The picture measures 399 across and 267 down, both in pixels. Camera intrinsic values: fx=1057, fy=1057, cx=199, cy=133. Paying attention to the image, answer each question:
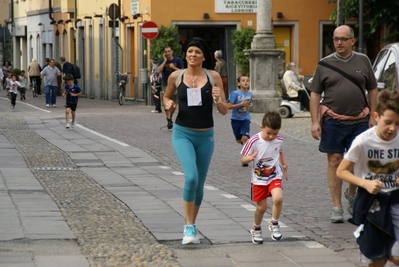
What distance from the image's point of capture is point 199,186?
859cm

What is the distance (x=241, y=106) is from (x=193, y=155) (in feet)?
20.2

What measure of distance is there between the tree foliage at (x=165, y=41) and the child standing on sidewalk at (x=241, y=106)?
63.9ft

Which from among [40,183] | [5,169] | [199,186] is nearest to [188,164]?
[199,186]

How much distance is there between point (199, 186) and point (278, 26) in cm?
2879

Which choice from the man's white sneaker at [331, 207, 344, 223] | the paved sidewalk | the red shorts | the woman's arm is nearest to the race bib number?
the woman's arm

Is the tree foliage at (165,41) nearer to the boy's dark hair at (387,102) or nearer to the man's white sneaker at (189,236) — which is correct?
the man's white sneaker at (189,236)

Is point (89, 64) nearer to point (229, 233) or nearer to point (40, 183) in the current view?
point (40, 183)

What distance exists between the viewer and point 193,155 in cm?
840

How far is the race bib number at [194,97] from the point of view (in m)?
8.41

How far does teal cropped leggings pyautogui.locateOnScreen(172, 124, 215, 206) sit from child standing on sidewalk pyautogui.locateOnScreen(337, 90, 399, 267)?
2.41 m

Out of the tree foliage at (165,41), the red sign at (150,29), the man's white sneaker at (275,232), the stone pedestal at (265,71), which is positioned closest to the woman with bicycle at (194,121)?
the man's white sneaker at (275,232)

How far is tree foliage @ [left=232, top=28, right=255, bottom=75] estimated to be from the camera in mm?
35219

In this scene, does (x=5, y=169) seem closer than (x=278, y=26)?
Yes

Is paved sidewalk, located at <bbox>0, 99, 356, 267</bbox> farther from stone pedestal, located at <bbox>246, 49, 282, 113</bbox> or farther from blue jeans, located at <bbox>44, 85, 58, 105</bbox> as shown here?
blue jeans, located at <bbox>44, 85, 58, 105</bbox>
